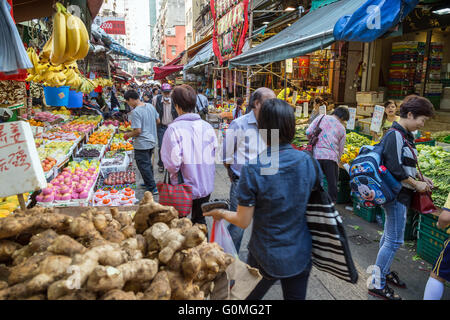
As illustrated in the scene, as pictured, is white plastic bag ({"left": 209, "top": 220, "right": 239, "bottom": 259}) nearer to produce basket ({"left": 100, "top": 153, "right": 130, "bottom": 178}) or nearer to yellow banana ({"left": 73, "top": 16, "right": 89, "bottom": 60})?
yellow banana ({"left": 73, "top": 16, "right": 89, "bottom": 60})

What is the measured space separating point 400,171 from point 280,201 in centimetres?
170

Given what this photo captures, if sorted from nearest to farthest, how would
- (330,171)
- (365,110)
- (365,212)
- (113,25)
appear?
(330,171) → (365,212) → (365,110) → (113,25)

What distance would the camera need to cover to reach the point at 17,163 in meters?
2.24

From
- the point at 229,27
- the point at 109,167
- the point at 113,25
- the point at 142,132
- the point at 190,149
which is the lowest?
the point at 109,167

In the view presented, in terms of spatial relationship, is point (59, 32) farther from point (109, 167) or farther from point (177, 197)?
point (109, 167)

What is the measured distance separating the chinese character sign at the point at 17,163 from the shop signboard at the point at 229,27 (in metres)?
9.21

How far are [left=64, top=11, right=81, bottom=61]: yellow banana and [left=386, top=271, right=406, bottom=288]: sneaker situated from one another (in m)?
4.28

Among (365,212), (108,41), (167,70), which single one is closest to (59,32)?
(365,212)

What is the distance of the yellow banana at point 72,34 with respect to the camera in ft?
9.88

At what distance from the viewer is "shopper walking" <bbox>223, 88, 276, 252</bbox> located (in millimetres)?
3246

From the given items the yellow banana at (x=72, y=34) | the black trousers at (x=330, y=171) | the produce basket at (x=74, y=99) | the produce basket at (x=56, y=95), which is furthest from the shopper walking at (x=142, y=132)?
the black trousers at (x=330, y=171)

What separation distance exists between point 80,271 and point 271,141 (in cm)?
131
